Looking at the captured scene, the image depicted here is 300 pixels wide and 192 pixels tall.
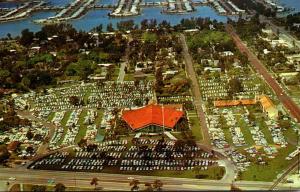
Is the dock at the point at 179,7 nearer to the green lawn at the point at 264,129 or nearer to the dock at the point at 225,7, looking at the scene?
the dock at the point at 225,7

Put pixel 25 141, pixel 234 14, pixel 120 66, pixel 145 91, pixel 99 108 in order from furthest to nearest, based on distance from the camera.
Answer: pixel 234 14, pixel 120 66, pixel 145 91, pixel 99 108, pixel 25 141

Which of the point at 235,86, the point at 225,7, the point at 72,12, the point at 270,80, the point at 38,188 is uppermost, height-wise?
the point at 38,188

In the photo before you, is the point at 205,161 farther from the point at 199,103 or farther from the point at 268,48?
the point at 268,48

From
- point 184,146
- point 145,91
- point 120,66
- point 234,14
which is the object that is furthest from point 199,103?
point 234,14

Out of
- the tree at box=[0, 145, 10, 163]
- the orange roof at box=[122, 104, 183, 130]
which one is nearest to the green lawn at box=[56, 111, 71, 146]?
the tree at box=[0, 145, 10, 163]

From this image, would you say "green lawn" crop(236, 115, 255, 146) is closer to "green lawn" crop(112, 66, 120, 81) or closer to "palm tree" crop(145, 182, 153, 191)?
"palm tree" crop(145, 182, 153, 191)

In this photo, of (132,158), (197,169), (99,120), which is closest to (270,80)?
(99,120)

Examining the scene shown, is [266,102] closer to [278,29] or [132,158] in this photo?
[132,158]
